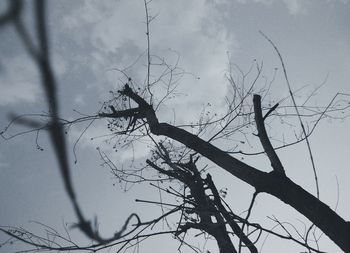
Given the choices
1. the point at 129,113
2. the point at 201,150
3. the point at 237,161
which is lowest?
the point at 237,161

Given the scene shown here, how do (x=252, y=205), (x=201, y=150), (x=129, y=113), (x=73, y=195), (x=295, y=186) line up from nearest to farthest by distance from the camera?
(x=73, y=195) → (x=252, y=205) → (x=295, y=186) → (x=201, y=150) → (x=129, y=113)

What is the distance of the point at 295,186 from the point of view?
2.81 meters

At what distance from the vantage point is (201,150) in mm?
3551

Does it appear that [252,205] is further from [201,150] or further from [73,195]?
[73,195]

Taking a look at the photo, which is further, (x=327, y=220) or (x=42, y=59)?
(x=327, y=220)

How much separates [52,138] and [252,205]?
70.2 inches

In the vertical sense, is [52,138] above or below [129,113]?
below

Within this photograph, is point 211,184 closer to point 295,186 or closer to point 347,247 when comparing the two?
point 295,186

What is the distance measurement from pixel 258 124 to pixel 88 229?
261 centimetres

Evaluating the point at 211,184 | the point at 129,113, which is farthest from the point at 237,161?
the point at 129,113

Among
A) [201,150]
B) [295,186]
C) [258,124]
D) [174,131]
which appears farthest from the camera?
[174,131]

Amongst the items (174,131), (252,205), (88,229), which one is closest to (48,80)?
(88,229)

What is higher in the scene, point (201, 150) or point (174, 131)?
point (174, 131)

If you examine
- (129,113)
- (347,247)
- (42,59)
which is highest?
(129,113)
